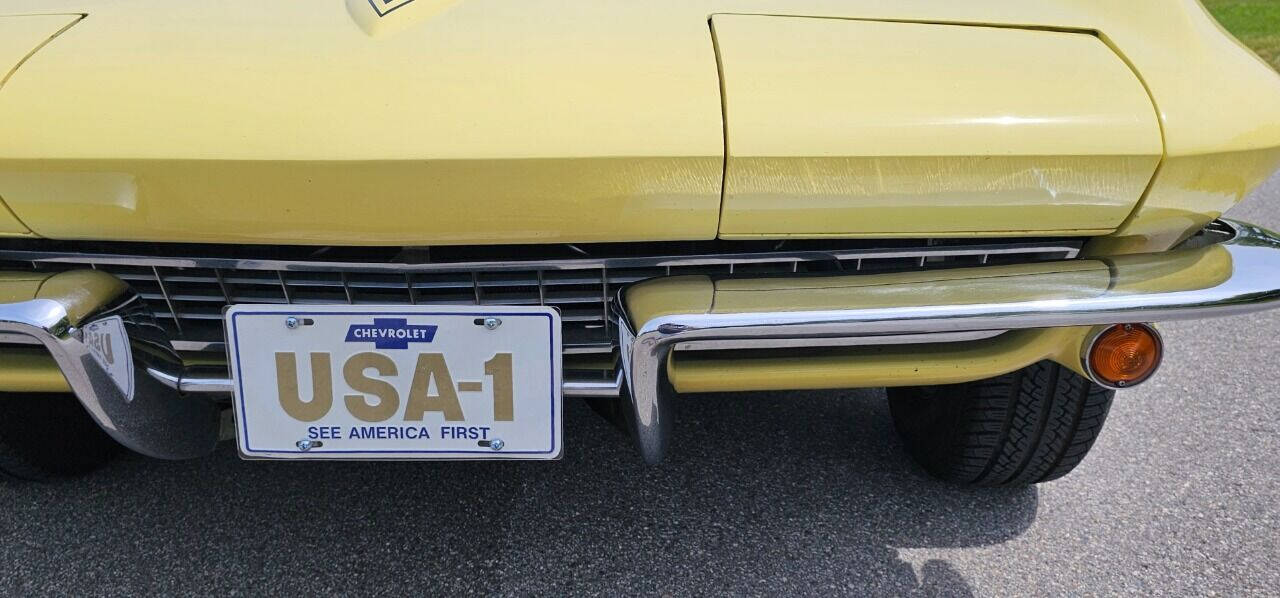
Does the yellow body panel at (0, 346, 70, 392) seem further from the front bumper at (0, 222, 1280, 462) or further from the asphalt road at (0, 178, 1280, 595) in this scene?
the asphalt road at (0, 178, 1280, 595)

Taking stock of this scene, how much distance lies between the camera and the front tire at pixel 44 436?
177cm

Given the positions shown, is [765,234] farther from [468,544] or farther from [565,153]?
[468,544]

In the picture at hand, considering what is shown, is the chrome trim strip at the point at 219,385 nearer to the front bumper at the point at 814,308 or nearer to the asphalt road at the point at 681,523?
the front bumper at the point at 814,308

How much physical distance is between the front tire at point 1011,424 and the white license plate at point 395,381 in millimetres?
854

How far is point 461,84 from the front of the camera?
119cm

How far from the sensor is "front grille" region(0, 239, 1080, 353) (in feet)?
4.32

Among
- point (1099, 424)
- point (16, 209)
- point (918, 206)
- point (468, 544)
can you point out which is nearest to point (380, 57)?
point (16, 209)

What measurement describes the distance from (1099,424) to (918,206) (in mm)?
816

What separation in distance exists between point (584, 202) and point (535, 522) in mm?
865

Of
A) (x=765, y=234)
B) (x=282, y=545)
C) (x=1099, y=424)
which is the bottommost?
(x=282, y=545)

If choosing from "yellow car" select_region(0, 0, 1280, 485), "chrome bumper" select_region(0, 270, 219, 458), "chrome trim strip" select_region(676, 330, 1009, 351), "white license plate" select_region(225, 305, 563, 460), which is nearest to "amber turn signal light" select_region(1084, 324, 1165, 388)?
"yellow car" select_region(0, 0, 1280, 485)

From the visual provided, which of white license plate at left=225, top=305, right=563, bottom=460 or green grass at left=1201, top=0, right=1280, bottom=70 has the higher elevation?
white license plate at left=225, top=305, right=563, bottom=460

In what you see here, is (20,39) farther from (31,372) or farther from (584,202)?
(584,202)

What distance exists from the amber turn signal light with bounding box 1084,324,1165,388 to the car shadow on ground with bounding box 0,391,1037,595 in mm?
500
